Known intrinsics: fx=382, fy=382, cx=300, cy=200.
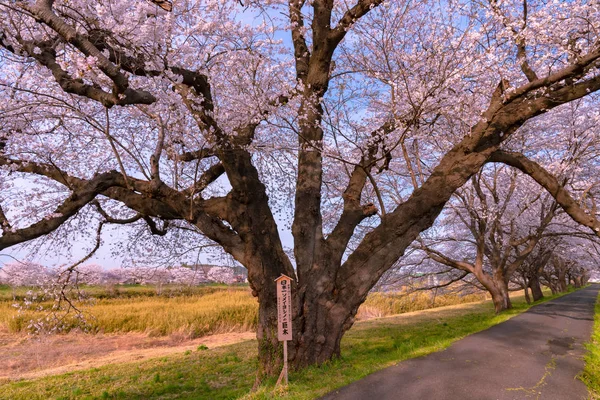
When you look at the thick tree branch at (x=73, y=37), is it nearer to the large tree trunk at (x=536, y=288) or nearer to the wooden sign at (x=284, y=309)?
the wooden sign at (x=284, y=309)

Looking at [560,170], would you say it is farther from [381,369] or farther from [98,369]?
[98,369]

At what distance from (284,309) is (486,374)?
10.9 ft

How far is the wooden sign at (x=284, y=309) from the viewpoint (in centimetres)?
604

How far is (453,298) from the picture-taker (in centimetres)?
3534

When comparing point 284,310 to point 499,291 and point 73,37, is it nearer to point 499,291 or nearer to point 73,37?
point 73,37

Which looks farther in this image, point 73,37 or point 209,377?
point 209,377

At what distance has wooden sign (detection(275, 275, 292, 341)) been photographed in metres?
6.04

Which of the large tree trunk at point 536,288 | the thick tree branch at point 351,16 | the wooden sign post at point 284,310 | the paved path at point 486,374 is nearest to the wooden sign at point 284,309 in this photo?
the wooden sign post at point 284,310

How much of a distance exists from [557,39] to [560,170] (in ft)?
18.8

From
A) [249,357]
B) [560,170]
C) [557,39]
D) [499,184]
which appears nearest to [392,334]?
[249,357]

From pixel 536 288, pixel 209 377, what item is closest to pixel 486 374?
pixel 209 377

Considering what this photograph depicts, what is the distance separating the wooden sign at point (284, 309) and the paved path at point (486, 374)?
1262 mm

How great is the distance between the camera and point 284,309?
6148 mm

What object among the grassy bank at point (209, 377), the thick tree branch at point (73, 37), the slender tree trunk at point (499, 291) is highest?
the thick tree branch at point (73, 37)
